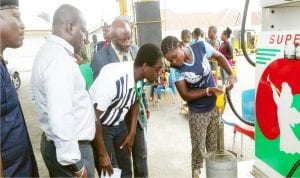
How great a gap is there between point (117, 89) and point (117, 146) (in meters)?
0.64

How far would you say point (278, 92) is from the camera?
1218mm

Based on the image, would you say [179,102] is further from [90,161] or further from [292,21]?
[292,21]

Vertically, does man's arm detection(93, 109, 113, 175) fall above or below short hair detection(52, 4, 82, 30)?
below

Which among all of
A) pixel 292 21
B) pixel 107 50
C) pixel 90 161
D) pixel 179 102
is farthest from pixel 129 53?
pixel 179 102

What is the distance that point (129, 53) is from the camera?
11.0 feet

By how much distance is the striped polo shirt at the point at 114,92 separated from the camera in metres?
2.16

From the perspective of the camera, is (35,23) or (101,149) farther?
(35,23)

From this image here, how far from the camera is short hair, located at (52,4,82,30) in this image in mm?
1866

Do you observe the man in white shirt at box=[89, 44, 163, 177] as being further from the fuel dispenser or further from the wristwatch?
the fuel dispenser

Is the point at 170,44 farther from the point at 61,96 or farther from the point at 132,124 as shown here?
the point at 61,96

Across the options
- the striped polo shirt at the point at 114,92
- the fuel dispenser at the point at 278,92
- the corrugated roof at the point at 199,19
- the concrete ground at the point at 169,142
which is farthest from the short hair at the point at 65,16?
the corrugated roof at the point at 199,19

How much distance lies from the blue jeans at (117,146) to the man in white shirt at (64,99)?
380 mm

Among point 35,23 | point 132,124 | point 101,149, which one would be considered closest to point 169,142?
point 132,124

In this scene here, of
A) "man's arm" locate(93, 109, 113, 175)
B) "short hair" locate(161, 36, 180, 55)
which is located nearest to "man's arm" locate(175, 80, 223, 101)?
"short hair" locate(161, 36, 180, 55)
